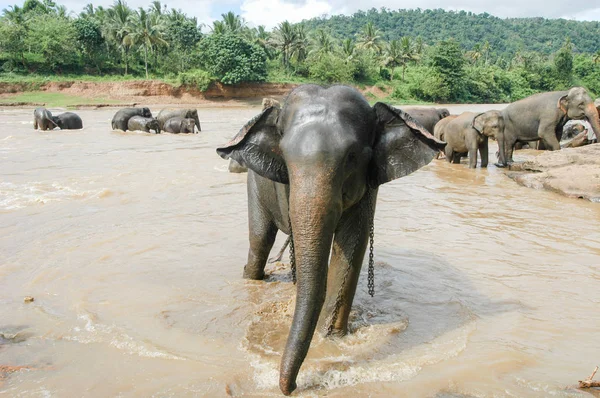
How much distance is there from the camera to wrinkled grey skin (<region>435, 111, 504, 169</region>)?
11.8 m

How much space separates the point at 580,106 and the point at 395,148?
10929mm

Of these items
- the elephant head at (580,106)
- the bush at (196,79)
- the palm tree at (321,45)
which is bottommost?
the elephant head at (580,106)

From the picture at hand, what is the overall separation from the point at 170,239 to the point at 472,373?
4.17 metres

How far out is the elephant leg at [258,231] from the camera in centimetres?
439

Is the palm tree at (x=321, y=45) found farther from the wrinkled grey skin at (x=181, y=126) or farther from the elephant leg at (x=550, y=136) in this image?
the elephant leg at (x=550, y=136)

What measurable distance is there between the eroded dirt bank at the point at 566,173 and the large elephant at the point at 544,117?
138 centimetres

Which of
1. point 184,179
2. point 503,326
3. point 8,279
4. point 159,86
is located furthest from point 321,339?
point 159,86

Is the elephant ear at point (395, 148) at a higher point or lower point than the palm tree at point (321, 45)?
lower

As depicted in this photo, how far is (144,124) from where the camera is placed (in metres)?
20.8

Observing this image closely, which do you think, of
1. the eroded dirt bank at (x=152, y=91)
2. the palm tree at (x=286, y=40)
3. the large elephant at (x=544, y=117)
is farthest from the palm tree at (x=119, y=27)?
the large elephant at (x=544, y=117)

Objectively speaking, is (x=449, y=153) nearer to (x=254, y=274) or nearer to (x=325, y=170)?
(x=254, y=274)

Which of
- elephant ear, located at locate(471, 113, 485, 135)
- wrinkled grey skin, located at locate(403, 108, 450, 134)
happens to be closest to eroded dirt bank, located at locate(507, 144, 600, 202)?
elephant ear, located at locate(471, 113, 485, 135)

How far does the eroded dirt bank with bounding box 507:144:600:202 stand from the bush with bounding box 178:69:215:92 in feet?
140

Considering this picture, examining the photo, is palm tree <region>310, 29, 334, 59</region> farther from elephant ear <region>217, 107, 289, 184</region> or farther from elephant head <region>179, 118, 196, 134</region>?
elephant ear <region>217, 107, 289, 184</region>
